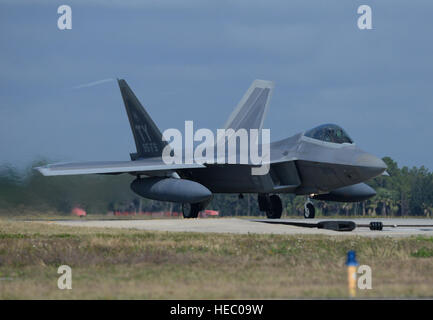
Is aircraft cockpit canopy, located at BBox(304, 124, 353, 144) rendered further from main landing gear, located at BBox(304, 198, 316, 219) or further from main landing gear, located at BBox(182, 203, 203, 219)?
main landing gear, located at BBox(182, 203, 203, 219)

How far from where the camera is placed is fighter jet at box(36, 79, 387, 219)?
31.8 meters

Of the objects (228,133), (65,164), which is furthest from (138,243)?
(228,133)

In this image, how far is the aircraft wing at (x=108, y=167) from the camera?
3109 centimetres

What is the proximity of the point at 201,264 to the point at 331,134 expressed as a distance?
17177 mm

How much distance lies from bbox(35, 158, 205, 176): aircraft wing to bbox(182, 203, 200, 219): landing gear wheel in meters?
1.92

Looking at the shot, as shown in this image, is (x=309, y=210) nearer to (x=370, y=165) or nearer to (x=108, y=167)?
(x=370, y=165)

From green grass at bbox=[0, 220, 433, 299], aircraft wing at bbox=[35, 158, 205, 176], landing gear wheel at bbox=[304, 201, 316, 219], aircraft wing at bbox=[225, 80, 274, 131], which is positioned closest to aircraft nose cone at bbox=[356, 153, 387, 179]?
landing gear wheel at bbox=[304, 201, 316, 219]

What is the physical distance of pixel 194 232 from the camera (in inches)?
947

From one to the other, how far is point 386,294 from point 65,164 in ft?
74.5

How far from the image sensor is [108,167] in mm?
32938

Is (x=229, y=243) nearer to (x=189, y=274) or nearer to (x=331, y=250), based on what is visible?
(x=331, y=250)

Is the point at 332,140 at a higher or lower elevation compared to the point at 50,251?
higher

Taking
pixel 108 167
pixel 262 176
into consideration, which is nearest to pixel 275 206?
pixel 262 176

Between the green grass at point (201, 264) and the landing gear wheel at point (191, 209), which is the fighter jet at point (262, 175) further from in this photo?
the green grass at point (201, 264)
